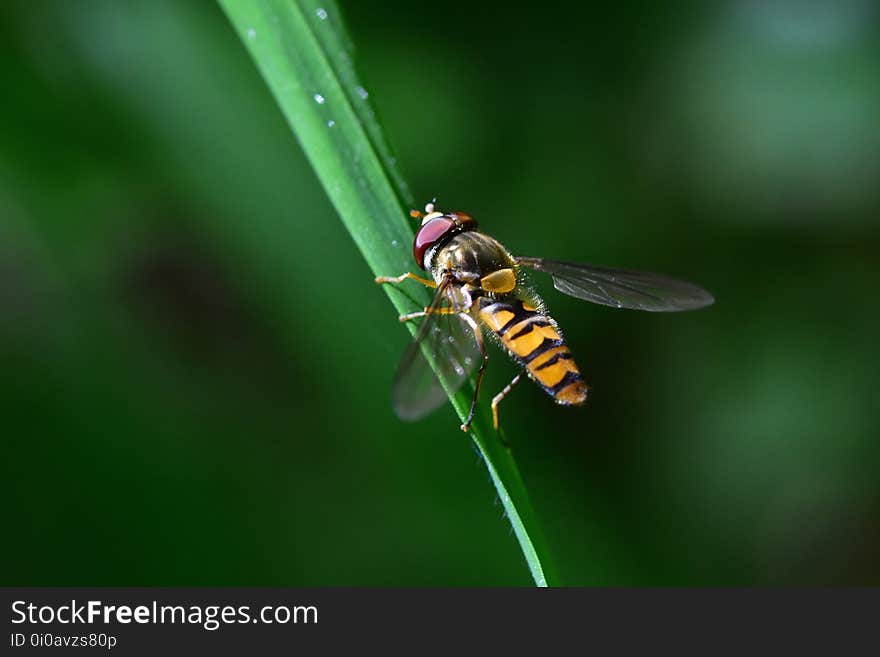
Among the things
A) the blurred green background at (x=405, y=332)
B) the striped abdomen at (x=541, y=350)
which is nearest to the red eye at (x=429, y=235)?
the striped abdomen at (x=541, y=350)

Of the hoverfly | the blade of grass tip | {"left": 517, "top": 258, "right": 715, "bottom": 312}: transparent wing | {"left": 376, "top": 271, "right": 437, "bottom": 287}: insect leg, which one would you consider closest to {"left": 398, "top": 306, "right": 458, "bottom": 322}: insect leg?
the hoverfly

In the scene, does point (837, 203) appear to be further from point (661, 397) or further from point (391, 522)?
point (391, 522)

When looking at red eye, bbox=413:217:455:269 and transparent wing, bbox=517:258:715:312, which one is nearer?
red eye, bbox=413:217:455:269

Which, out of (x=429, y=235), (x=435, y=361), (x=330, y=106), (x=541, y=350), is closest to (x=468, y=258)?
(x=429, y=235)

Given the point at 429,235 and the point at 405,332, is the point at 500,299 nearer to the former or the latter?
the point at 429,235

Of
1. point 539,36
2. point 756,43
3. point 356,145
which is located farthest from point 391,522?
point 756,43

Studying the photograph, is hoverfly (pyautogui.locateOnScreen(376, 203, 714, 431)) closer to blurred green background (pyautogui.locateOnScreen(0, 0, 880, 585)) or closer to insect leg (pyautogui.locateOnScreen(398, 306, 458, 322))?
insect leg (pyautogui.locateOnScreen(398, 306, 458, 322))
